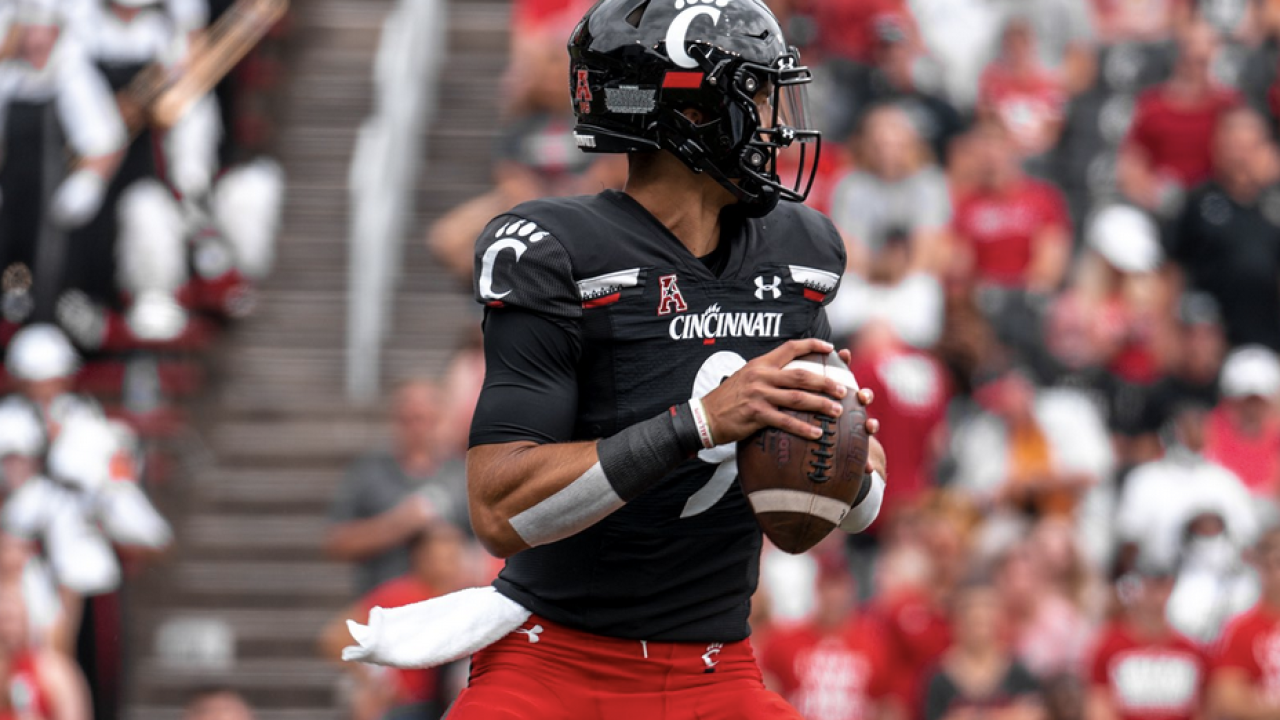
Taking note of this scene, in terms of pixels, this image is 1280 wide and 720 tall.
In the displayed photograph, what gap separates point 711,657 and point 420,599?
4.69 meters

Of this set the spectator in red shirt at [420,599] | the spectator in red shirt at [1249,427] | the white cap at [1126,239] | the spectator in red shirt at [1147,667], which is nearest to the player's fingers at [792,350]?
the spectator in red shirt at [420,599]

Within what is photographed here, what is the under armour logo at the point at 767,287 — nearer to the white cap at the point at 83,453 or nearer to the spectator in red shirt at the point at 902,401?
the spectator in red shirt at the point at 902,401

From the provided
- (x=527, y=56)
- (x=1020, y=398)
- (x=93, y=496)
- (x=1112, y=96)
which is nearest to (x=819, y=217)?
(x=1020, y=398)

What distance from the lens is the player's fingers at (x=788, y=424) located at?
151 inches

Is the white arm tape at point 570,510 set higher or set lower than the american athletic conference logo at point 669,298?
lower

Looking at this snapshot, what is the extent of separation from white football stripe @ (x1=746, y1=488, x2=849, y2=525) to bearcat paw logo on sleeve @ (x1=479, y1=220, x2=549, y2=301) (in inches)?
24.9

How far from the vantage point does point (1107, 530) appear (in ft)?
32.9

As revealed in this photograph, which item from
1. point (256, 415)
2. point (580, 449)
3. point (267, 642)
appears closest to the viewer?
point (580, 449)

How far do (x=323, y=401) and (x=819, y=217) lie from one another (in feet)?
26.5

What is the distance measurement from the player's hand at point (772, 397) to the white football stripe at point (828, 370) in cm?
1

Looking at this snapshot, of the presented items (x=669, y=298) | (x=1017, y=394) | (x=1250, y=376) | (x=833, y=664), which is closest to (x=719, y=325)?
(x=669, y=298)

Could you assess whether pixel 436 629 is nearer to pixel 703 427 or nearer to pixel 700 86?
pixel 703 427

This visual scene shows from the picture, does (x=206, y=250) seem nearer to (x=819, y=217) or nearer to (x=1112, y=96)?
(x=1112, y=96)

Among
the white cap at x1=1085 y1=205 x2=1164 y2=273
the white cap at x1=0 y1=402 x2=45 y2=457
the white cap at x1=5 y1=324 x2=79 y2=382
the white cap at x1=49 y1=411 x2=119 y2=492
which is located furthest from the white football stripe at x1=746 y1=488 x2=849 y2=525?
the white cap at x1=1085 y1=205 x2=1164 y2=273
